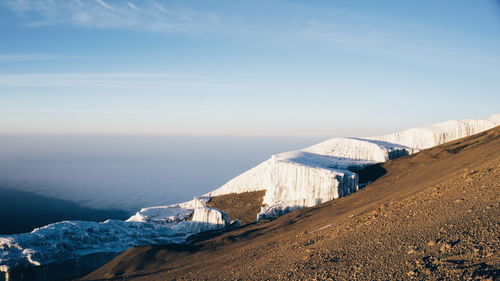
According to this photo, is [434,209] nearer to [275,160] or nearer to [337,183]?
[337,183]

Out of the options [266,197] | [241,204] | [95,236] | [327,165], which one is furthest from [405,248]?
[241,204]

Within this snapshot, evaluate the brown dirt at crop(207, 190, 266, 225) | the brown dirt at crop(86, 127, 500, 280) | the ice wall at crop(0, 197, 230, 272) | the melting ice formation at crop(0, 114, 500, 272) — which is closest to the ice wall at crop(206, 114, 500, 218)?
the melting ice formation at crop(0, 114, 500, 272)

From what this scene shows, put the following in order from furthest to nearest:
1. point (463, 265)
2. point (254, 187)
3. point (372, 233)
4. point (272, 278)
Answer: point (254, 187)
point (372, 233)
point (272, 278)
point (463, 265)

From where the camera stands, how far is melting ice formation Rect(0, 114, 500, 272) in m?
30.9

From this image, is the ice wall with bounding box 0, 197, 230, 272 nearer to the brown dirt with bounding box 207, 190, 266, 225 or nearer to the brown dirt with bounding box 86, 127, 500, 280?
the brown dirt with bounding box 207, 190, 266, 225

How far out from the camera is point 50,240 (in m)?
31.2

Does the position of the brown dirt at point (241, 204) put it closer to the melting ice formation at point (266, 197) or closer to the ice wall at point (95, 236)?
the melting ice formation at point (266, 197)

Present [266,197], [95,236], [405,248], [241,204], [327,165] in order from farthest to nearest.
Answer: [241,204] < [327,165] < [266,197] < [95,236] < [405,248]

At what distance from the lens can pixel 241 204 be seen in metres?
43.1

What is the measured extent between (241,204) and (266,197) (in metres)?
3.92

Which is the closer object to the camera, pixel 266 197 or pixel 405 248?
pixel 405 248

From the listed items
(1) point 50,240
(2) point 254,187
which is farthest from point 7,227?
(2) point 254,187

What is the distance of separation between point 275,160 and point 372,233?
2872cm

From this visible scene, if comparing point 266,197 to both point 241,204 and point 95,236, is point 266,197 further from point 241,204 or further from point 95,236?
point 95,236
